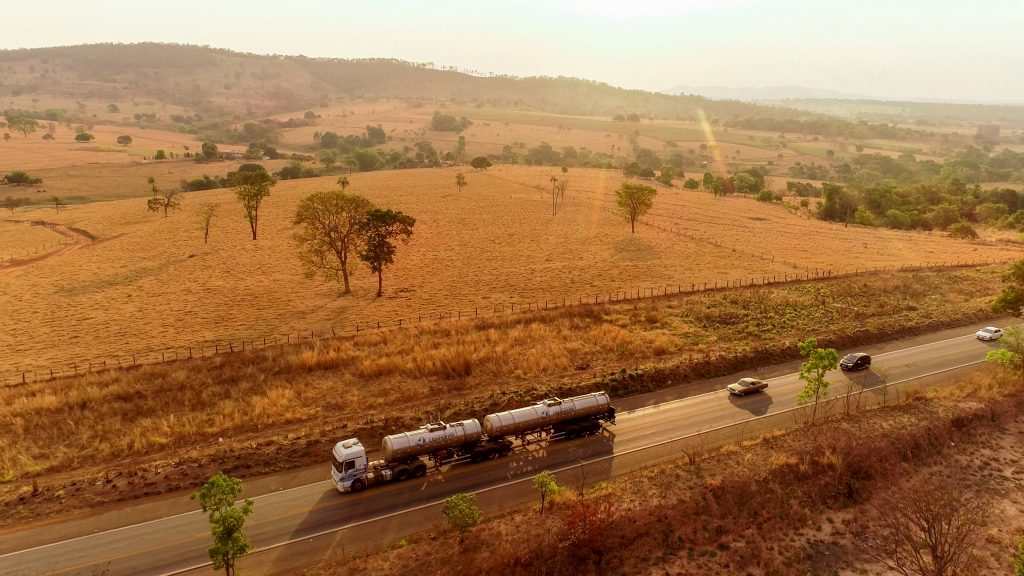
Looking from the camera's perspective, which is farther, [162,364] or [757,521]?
[162,364]

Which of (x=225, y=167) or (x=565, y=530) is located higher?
(x=225, y=167)

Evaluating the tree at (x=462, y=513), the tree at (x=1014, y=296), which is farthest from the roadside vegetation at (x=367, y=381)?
the tree at (x=462, y=513)

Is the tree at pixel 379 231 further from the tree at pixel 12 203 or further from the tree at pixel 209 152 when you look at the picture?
the tree at pixel 209 152

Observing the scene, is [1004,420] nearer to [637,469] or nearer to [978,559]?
[978,559]

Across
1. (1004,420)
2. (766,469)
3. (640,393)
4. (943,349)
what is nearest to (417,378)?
(640,393)

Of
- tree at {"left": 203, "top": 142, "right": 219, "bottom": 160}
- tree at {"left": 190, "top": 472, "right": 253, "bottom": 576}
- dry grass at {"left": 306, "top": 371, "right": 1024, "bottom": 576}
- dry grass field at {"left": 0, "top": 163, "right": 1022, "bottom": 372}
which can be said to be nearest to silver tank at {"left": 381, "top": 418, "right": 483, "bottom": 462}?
dry grass at {"left": 306, "top": 371, "right": 1024, "bottom": 576}

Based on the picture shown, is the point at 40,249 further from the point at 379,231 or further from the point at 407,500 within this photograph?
the point at 407,500
